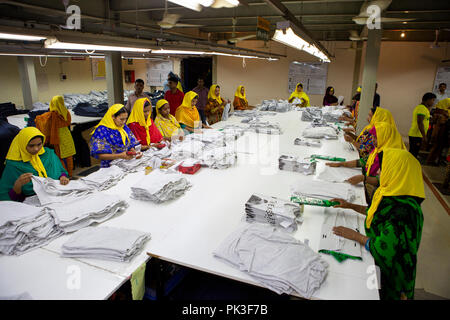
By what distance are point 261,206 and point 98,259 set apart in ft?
3.83

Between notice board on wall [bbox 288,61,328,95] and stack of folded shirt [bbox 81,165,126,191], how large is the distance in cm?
1041

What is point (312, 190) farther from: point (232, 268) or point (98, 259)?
point (98, 259)

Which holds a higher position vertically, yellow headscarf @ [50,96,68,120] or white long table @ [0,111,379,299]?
yellow headscarf @ [50,96,68,120]

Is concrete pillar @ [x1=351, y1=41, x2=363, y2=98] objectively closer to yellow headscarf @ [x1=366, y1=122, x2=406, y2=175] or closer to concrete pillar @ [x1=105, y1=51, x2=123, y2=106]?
concrete pillar @ [x1=105, y1=51, x2=123, y2=106]

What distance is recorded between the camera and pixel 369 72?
19.4ft

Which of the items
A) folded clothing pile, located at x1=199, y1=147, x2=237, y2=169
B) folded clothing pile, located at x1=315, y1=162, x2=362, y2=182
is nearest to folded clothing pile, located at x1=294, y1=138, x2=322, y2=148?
folded clothing pile, located at x1=315, y1=162, x2=362, y2=182

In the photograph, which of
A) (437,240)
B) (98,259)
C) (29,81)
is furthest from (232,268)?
(29,81)

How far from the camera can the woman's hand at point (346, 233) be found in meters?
2.05

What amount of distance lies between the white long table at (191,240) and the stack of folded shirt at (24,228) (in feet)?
0.21

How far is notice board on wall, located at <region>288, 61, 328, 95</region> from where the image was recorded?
38.6 feet

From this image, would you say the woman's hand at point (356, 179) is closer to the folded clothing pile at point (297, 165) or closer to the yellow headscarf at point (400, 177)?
the folded clothing pile at point (297, 165)

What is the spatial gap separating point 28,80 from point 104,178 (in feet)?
22.9

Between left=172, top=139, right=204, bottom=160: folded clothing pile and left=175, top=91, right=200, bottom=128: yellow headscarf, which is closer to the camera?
left=172, top=139, right=204, bottom=160: folded clothing pile

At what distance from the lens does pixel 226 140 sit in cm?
464
